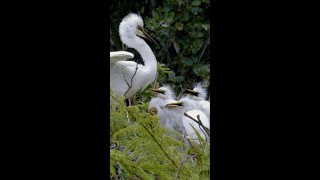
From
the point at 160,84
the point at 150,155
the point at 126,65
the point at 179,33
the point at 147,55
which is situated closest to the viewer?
the point at 150,155

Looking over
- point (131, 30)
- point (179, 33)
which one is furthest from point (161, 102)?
point (179, 33)

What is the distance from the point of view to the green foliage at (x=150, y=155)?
0.73 metres

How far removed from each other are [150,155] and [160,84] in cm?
221

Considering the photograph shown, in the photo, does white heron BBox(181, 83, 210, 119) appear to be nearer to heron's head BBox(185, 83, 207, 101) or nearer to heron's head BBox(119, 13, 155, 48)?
heron's head BBox(185, 83, 207, 101)

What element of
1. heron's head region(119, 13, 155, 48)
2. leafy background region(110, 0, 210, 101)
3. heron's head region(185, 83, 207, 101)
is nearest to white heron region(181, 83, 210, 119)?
heron's head region(185, 83, 207, 101)

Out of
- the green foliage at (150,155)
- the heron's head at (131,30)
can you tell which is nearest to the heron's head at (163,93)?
the heron's head at (131,30)

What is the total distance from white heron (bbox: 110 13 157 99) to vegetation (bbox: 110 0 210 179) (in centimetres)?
5

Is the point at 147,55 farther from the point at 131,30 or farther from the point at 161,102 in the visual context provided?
the point at 161,102

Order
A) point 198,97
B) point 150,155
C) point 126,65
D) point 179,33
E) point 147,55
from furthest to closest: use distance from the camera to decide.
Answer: point 179,33 < point 147,55 < point 126,65 < point 198,97 < point 150,155

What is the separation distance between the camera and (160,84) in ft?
9.72

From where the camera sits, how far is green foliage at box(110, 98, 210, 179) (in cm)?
73
